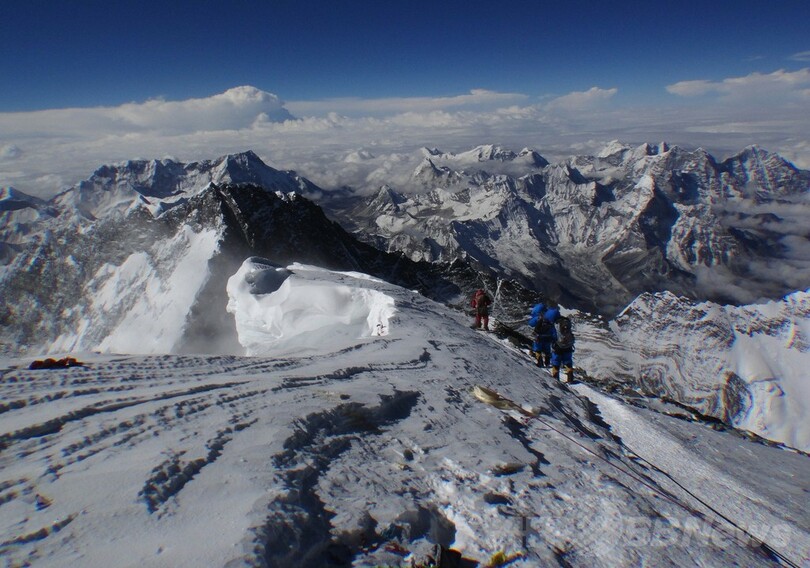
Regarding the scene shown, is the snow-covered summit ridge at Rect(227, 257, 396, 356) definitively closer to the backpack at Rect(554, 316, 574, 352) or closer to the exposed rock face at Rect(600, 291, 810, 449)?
the backpack at Rect(554, 316, 574, 352)

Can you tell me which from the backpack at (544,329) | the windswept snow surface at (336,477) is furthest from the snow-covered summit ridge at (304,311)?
the windswept snow surface at (336,477)

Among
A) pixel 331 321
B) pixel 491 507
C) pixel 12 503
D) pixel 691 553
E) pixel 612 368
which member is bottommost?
pixel 612 368

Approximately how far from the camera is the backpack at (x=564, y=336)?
703 inches

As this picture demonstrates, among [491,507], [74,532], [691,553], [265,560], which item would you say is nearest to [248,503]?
[265,560]

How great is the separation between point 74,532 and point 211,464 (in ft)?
6.02

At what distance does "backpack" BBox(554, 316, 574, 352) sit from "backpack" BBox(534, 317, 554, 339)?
0.38 meters

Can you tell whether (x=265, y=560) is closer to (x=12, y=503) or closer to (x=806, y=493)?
(x=12, y=503)

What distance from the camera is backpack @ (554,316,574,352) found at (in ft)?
58.5

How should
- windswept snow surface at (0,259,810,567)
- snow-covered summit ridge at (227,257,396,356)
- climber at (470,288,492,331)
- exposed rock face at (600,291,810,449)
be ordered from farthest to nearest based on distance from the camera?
exposed rock face at (600,291,810,449) → climber at (470,288,492,331) → snow-covered summit ridge at (227,257,396,356) → windswept snow surface at (0,259,810,567)

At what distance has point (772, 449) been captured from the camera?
53.4 ft


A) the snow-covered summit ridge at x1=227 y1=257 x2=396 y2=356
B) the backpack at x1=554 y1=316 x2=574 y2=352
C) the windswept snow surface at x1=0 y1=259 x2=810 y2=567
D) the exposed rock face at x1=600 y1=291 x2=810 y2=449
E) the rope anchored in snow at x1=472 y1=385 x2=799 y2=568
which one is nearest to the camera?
the windswept snow surface at x1=0 y1=259 x2=810 y2=567

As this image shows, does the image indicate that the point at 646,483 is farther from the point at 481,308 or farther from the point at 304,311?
the point at 304,311

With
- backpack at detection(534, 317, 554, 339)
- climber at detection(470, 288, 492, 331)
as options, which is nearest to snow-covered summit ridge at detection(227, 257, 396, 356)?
climber at detection(470, 288, 492, 331)

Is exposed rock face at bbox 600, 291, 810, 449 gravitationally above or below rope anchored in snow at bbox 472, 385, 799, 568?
below
